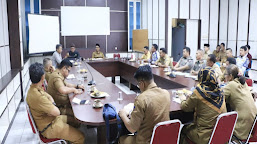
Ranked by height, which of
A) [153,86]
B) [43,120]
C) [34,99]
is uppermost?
[153,86]

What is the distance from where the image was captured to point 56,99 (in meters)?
3.23

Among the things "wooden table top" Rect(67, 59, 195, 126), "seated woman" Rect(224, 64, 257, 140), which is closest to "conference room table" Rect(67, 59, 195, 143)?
"wooden table top" Rect(67, 59, 195, 126)

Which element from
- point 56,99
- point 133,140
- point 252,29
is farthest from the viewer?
point 252,29

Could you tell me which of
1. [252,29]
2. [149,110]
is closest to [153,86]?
[149,110]

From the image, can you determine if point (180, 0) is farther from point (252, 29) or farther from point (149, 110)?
point (149, 110)

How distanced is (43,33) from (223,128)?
7.01 metres

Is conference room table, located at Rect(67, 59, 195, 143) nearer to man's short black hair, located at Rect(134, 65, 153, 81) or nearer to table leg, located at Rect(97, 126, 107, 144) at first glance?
table leg, located at Rect(97, 126, 107, 144)

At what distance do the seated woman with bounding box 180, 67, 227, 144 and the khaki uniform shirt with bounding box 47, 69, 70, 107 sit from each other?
5.78ft

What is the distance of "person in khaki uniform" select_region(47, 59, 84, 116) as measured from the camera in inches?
121

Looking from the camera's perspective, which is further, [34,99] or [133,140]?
[34,99]

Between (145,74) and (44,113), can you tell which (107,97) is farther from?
(145,74)

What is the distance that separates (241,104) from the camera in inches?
95.0

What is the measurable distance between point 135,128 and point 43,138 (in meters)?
1.17

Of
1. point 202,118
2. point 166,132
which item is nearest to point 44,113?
point 166,132
